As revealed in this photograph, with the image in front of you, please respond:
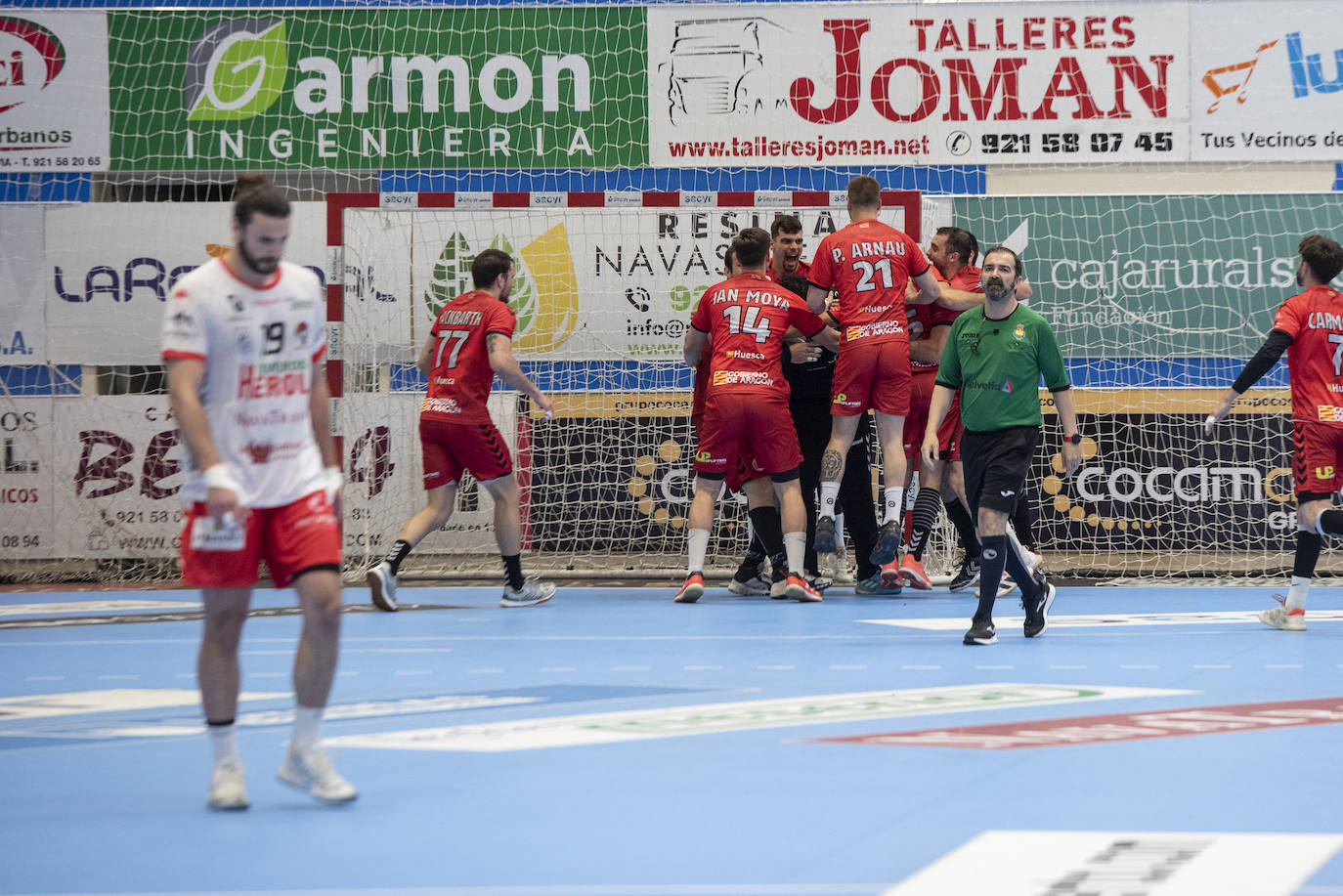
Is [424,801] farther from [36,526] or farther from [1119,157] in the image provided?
[1119,157]

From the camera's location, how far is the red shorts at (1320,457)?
853 cm

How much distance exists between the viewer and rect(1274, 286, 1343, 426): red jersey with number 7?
8.59 metres

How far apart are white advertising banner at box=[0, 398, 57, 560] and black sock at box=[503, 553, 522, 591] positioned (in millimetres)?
5030

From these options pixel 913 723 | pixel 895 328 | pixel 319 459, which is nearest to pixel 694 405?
pixel 895 328

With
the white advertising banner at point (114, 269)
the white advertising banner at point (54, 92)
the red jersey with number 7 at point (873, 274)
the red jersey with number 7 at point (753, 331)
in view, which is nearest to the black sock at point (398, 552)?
the red jersey with number 7 at point (753, 331)

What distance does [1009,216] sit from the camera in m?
13.6

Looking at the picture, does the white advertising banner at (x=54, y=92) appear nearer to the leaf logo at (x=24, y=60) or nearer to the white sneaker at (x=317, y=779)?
the leaf logo at (x=24, y=60)

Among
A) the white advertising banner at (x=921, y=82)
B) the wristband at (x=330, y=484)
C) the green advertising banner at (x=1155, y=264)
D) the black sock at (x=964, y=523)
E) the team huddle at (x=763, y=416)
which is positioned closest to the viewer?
the team huddle at (x=763, y=416)

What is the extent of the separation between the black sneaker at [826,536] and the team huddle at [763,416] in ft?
0.06

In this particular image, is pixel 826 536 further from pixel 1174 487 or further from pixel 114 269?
pixel 114 269

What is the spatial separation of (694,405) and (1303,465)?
169 inches

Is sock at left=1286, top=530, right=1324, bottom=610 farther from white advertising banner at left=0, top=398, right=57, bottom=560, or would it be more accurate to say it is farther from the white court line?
white advertising banner at left=0, top=398, right=57, bottom=560

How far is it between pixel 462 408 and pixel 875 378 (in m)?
2.83

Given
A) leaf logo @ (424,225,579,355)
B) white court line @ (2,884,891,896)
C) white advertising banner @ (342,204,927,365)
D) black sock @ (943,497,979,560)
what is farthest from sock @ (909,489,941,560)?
white court line @ (2,884,891,896)
